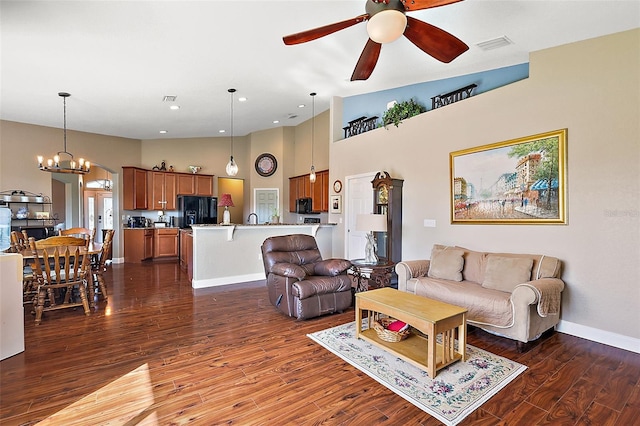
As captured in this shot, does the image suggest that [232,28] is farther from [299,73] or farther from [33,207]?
[33,207]

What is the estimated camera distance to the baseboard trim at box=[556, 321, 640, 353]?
9.27 ft

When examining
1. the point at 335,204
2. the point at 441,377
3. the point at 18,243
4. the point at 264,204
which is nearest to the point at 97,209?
the point at 264,204

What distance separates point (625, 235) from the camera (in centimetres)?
287

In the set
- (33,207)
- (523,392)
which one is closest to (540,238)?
(523,392)

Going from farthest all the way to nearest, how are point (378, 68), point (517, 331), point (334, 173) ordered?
point (334, 173) → point (378, 68) → point (517, 331)

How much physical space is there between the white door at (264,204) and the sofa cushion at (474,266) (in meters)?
5.54

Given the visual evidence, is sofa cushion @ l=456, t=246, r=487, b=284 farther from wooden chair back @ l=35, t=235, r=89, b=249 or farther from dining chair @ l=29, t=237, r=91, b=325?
wooden chair back @ l=35, t=235, r=89, b=249

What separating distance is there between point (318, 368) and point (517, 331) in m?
1.82

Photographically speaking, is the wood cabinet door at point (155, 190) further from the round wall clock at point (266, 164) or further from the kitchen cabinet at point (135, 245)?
the round wall clock at point (266, 164)

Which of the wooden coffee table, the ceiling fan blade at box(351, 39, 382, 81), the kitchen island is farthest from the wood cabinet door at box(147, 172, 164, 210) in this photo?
the wooden coffee table

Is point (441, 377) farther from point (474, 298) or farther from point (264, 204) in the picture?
point (264, 204)

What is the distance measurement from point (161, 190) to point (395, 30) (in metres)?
7.50

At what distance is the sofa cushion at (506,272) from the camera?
3.13 meters

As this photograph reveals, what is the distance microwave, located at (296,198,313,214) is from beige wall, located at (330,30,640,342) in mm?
4056
